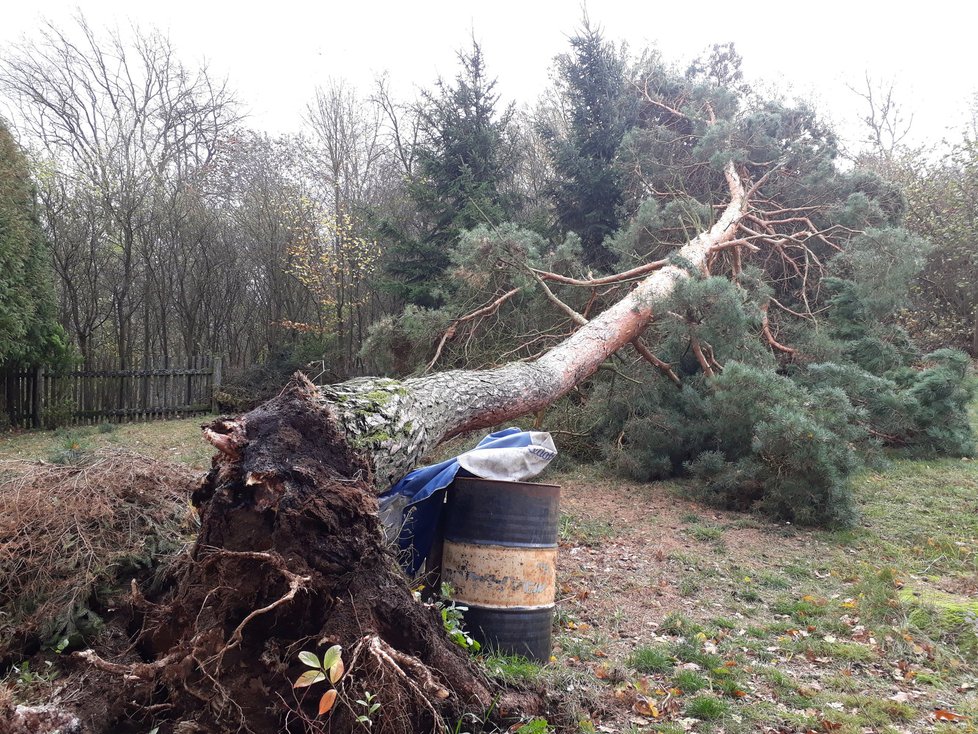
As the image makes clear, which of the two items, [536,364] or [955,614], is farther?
[536,364]

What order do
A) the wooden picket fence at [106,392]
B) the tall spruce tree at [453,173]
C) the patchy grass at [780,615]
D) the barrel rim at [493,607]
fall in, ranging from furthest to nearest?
the tall spruce tree at [453,173] → the wooden picket fence at [106,392] → the barrel rim at [493,607] → the patchy grass at [780,615]

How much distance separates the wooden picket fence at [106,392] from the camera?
43.0 feet

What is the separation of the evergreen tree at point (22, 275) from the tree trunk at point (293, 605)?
10.7m

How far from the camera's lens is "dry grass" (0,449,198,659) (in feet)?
10.5

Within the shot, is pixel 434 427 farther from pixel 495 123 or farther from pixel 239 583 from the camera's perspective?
pixel 495 123

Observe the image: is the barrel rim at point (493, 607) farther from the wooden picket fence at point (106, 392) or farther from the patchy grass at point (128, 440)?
the wooden picket fence at point (106, 392)

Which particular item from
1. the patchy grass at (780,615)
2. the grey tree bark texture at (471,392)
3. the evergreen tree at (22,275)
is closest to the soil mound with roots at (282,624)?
the grey tree bark texture at (471,392)

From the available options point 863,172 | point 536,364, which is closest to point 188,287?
point 536,364

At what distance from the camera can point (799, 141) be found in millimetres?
11727

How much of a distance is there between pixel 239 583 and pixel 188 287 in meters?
15.9

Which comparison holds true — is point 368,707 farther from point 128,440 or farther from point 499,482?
point 128,440

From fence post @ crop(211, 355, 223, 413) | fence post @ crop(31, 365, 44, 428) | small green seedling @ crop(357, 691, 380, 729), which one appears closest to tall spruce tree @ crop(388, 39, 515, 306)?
fence post @ crop(211, 355, 223, 413)

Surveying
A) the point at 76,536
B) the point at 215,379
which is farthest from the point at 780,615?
the point at 215,379

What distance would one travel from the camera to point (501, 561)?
360cm
